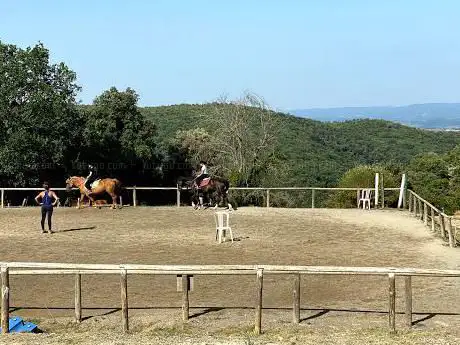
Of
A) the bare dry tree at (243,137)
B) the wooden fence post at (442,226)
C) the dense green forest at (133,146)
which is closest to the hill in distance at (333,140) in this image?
the dense green forest at (133,146)

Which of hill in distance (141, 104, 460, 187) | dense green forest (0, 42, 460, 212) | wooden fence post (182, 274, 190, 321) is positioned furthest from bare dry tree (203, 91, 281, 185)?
wooden fence post (182, 274, 190, 321)

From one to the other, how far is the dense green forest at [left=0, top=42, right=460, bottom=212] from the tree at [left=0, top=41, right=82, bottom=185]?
46mm

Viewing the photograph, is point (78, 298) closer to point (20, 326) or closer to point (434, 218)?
point (20, 326)

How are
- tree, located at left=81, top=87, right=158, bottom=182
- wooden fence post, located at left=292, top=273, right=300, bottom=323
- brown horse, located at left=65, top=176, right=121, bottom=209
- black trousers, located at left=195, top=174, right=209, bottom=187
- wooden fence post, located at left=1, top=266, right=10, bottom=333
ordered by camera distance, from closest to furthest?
wooden fence post, located at left=1, top=266, right=10, bottom=333, wooden fence post, located at left=292, top=273, right=300, bottom=323, black trousers, located at left=195, top=174, right=209, bottom=187, brown horse, located at left=65, top=176, right=121, bottom=209, tree, located at left=81, top=87, right=158, bottom=182

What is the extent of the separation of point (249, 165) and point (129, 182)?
7381mm

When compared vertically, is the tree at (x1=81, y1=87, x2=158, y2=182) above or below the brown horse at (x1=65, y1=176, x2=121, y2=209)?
above

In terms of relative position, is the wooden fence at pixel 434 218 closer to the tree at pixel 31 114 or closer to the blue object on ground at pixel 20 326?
the blue object on ground at pixel 20 326

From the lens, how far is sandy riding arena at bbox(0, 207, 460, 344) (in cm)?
832

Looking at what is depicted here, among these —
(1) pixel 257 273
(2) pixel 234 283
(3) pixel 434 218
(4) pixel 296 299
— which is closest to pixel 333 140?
(3) pixel 434 218

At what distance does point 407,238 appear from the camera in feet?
54.9

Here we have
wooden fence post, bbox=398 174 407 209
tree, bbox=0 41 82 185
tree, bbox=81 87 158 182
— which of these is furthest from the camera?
tree, bbox=81 87 158 182

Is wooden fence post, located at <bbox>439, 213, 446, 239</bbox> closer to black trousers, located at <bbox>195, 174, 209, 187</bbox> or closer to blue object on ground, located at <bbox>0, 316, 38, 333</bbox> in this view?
black trousers, located at <bbox>195, 174, 209, 187</bbox>

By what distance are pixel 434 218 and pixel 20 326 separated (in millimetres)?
13730

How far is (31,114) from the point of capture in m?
27.6
